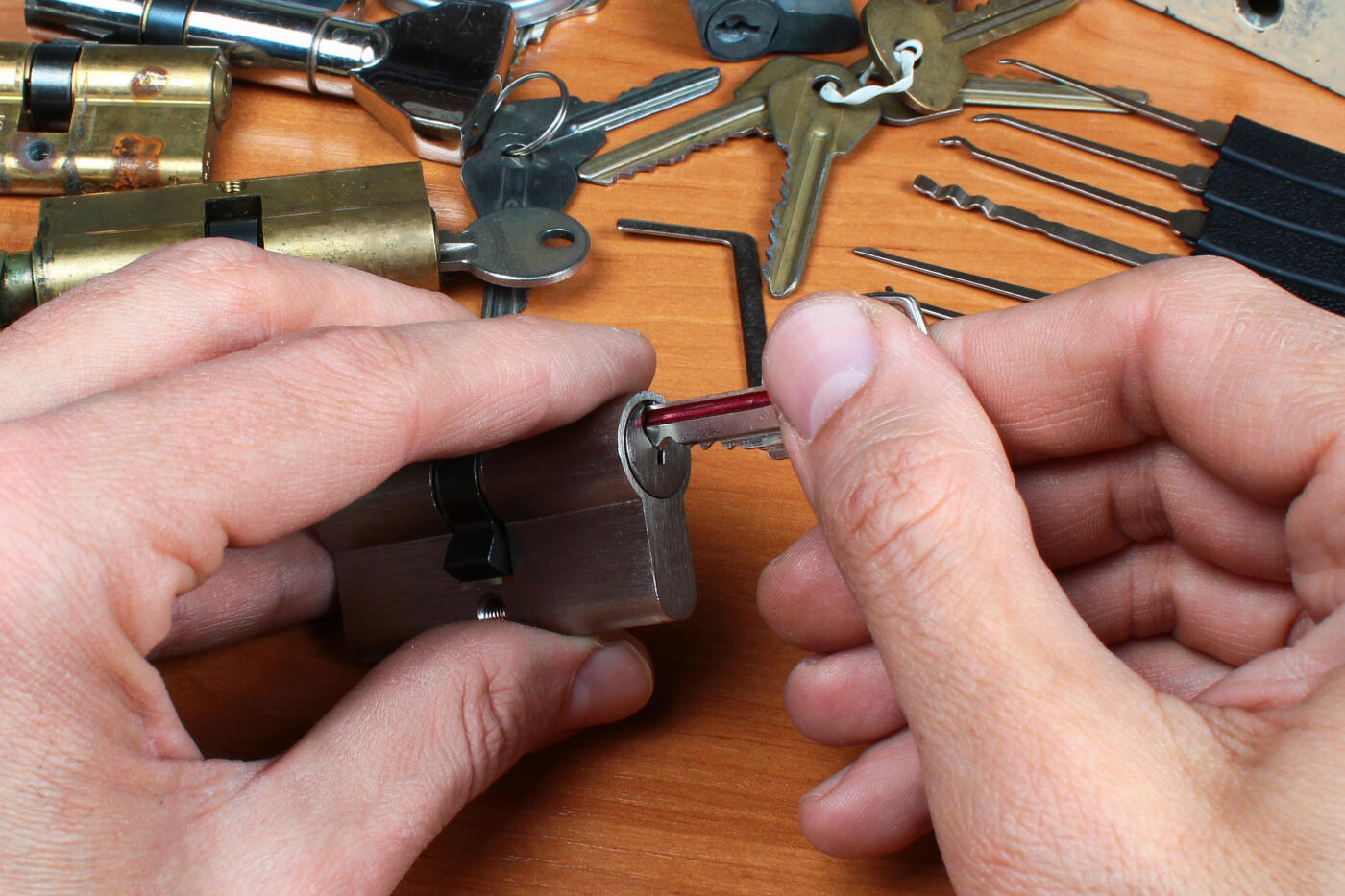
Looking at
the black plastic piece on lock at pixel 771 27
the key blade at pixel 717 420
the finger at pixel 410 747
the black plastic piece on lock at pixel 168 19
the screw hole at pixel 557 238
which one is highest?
the black plastic piece on lock at pixel 771 27

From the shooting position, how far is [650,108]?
1194 millimetres

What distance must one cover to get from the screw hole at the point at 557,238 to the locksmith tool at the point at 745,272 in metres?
0.06

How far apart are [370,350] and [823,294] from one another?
0.27 metres

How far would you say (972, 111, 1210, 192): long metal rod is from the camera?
113 cm

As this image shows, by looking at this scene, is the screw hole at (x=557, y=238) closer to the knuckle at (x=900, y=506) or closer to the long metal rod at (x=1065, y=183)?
the long metal rod at (x=1065, y=183)

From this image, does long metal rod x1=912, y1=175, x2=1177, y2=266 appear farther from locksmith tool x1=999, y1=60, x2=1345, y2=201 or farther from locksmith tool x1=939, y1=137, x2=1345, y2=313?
locksmith tool x1=999, y1=60, x2=1345, y2=201

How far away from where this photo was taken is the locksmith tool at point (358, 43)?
1.14 m

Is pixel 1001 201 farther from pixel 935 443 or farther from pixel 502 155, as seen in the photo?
pixel 935 443

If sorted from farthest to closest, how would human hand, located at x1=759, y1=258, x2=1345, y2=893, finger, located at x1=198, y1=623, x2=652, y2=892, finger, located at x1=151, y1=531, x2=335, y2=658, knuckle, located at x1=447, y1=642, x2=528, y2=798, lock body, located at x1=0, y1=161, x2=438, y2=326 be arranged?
lock body, located at x1=0, y1=161, x2=438, y2=326
finger, located at x1=151, y1=531, x2=335, y2=658
knuckle, located at x1=447, y1=642, x2=528, y2=798
finger, located at x1=198, y1=623, x2=652, y2=892
human hand, located at x1=759, y1=258, x2=1345, y2=893

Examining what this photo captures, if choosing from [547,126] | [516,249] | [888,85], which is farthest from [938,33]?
[516,249]

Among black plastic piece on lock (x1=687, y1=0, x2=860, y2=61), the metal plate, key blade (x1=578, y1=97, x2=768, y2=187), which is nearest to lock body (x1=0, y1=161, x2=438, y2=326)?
key blade (x1=578, y1=97, x2=768, y2=187)

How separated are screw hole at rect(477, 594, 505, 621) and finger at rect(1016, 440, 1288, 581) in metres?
0.38

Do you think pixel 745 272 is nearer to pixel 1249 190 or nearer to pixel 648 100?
pixel 648 100

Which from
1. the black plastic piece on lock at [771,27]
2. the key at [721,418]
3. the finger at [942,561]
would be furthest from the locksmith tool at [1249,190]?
the finger at [942,561]
